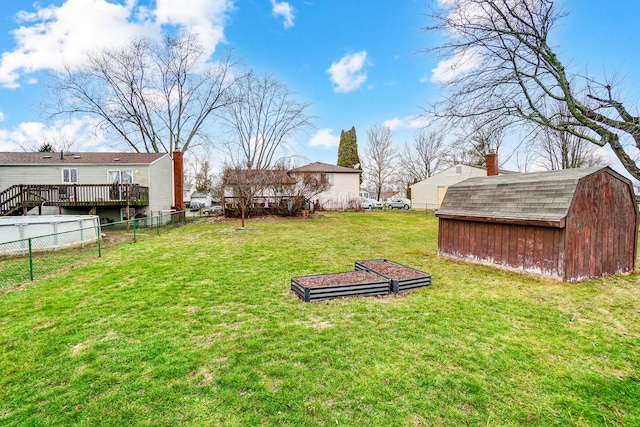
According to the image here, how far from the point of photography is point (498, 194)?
7750 millimetres

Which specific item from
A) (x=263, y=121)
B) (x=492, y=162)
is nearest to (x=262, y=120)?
(x=263, y=121)

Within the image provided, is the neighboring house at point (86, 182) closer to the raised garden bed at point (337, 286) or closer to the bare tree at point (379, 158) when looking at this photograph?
the raised garden bed at point (337, 286)

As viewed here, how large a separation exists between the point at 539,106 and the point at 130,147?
3105cm

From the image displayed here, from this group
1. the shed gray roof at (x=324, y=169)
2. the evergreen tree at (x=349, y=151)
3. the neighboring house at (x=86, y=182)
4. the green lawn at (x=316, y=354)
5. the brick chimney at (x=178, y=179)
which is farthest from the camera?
the evergreen tree at (x=349, y=151)

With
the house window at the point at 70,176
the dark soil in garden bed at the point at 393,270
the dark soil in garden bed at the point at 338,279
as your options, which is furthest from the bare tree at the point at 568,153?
the house window at the point at 70,176

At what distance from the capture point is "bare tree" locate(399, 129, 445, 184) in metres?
40.4

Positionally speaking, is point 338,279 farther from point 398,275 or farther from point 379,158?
point 379,158

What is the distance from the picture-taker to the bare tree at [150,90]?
25.3m

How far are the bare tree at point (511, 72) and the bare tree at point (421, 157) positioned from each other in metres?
32.8

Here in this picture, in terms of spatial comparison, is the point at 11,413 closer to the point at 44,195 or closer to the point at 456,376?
the point at 456,376

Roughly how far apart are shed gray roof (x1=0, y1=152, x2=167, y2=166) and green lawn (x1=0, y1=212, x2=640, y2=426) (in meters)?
14.9

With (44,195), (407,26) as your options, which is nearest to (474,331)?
(407,26)

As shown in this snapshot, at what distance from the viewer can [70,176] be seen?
18.9m

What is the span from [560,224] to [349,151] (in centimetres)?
4045
